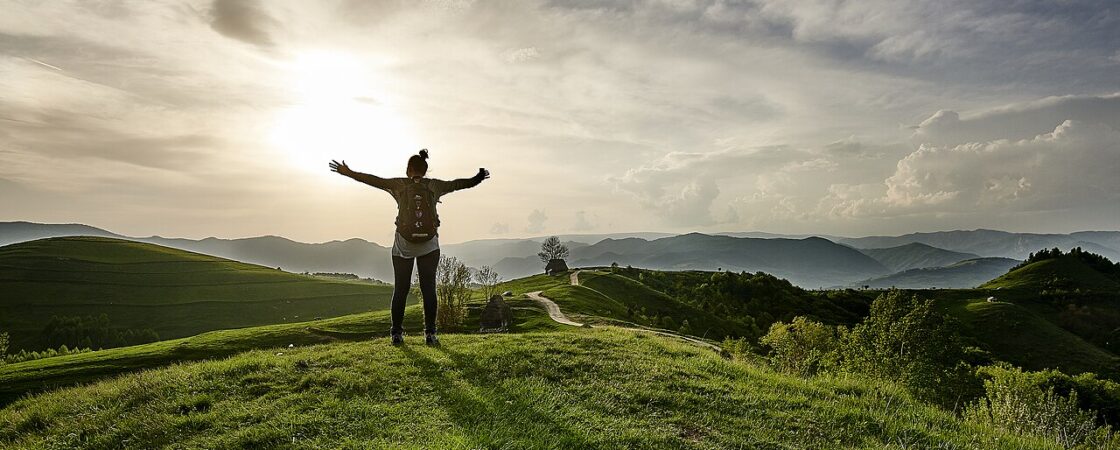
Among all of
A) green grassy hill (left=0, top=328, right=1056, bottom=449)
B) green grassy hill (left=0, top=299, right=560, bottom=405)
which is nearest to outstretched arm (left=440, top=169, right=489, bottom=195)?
green grassy hill (left=0, top=328, right=1056, bottom=449)

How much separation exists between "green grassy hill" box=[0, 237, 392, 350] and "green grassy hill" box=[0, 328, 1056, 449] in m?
126

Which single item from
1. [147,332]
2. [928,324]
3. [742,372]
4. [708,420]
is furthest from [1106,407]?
[147,332]

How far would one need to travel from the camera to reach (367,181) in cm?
1349

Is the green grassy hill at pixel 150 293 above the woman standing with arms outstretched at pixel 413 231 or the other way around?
the other way around

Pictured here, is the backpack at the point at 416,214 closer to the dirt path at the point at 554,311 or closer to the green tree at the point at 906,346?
the green tree at the point at 906,346

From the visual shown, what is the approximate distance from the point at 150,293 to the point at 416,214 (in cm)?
16538

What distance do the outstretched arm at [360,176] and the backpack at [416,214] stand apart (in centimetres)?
64

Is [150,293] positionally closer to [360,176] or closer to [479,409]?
[360,176]

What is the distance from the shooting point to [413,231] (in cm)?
1331

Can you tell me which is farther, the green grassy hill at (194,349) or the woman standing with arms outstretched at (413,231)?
the green grassy hill at (194,349)

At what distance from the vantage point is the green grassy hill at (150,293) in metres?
118

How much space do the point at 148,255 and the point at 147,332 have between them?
91.1 meters

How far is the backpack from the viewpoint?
13.3 m

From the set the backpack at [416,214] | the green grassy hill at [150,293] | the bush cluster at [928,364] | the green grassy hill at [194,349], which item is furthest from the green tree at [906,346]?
the green grassy hill at [150,293]
